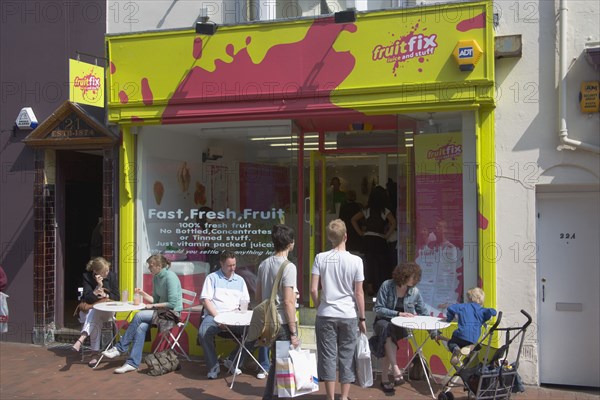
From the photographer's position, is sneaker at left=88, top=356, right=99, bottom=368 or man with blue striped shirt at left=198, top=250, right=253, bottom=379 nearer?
man with blue striped shirt at left=198, top=250, right=253, bottom=379

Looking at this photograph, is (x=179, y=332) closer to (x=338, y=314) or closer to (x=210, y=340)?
(x=210, y=340)

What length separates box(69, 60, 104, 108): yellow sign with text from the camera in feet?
27.1

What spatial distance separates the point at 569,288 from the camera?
7145 millimetres

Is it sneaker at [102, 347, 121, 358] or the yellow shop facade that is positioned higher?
the yellow shop facade

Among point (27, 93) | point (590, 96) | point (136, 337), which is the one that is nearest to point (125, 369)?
point (136, 337)

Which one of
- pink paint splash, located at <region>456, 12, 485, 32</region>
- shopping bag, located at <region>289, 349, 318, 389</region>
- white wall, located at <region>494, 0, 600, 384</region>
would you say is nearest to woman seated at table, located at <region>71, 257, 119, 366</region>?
shopping bag, located at <region>289, 349, 318, 389</region>

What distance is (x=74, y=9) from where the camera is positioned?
9.16 m

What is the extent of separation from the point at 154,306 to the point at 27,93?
380 centimetres

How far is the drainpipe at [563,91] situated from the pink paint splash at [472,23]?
2.66 ft

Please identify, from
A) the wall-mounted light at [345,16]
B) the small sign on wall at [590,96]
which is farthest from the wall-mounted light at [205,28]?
the small sign on wall at [590,96]

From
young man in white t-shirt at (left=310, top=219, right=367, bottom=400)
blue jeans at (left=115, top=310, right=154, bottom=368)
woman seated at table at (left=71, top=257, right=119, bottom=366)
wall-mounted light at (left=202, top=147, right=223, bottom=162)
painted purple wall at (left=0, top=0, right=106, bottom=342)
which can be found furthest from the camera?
painted purple wall at (left=0, top=0, right=106, bottom=342)

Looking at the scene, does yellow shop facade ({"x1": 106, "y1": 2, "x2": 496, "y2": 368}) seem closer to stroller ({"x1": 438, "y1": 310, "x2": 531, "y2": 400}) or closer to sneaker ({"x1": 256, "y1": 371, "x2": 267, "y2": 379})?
stroller ({"x1": 438, "y1": 310, "x2": 531, "y2": 400})

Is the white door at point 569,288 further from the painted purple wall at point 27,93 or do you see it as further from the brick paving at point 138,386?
the painted purple wall at point 27,93

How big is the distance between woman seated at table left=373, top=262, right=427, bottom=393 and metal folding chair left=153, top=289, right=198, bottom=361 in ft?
7.90
